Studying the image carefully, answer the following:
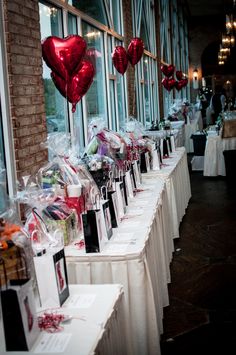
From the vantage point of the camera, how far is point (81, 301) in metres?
2.31

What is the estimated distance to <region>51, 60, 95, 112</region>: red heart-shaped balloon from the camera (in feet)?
13.8

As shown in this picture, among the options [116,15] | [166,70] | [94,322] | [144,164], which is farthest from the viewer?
[166,70]

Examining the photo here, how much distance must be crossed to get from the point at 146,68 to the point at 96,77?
17.1 feet

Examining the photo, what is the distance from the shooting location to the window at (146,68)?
11047 mm

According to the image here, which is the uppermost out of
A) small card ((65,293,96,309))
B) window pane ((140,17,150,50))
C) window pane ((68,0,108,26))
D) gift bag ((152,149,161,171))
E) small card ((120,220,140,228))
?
window pane ((140,17,150,50))

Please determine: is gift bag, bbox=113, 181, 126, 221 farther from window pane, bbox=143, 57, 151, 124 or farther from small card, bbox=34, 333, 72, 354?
window pane, bbox=143, 57, 151, 124

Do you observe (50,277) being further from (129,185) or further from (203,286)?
(203,286)

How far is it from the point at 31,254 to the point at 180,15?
2113cm

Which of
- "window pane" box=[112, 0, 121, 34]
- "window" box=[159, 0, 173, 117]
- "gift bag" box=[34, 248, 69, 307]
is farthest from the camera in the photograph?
"window" box=[159, 0, 173, 117]

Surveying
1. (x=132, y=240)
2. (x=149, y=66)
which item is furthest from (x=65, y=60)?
(x=149, y=66)

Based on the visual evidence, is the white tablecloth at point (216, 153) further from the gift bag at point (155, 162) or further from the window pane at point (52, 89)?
the window pane at point (52, 89)

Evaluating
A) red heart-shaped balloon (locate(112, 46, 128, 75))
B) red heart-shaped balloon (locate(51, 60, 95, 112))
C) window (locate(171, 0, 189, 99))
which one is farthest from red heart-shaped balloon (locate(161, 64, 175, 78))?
red heart-shaped balloon (locate(51, 60, 95, 112))

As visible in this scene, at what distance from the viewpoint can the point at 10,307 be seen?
1.79m

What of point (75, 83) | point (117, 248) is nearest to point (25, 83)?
point (75, 83)
